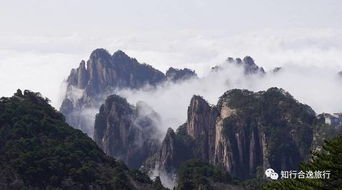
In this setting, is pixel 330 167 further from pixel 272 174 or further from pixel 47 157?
pixel 47 157

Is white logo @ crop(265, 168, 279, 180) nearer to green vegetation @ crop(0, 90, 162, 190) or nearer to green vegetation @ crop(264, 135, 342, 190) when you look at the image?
green vegetation @ crop(264, 135, 342, 190)

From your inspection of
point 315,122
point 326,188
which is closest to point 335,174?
point 326,188

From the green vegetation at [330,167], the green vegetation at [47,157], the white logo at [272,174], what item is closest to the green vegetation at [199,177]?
the green vegetation at [47,157]

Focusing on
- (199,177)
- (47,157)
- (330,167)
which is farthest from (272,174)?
(199,177)

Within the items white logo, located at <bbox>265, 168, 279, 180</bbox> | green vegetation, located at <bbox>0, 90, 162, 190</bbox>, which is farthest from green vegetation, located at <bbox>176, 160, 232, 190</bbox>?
white logo, located at <bbox>265, 168, 279, 180</bbox>

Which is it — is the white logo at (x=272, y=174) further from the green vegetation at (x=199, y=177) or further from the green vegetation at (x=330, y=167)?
the green vegetation at (x=199, y=177)

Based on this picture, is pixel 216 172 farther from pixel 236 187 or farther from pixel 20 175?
pixel 20 175
